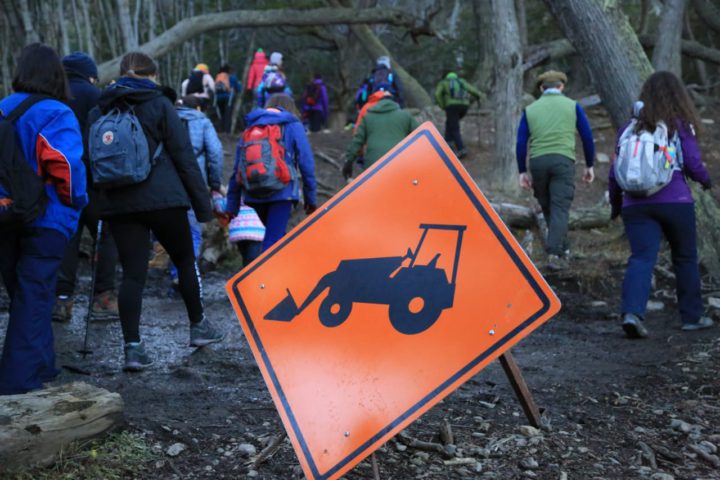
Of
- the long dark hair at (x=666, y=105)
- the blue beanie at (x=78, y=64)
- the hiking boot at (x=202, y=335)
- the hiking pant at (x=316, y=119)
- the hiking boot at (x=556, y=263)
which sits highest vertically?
the blue beanie at (x=78, y=64)

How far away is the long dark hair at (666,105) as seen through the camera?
6270 mm

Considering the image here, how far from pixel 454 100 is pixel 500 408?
1132 centimetres

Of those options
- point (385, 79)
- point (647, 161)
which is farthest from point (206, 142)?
point (385, 79)

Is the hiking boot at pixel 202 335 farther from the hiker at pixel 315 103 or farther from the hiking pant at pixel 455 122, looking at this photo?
the hiker at pixel 315 103

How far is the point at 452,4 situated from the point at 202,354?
29537mm

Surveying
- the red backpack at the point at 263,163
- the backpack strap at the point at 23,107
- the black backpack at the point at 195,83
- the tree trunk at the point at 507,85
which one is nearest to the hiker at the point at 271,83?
the black backpack at the point at 195,83

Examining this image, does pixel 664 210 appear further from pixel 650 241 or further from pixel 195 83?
pixel 195 83

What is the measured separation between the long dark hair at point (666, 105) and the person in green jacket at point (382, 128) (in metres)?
3.54

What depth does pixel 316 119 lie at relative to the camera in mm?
21188

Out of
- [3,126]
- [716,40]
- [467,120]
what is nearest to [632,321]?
[3,126]

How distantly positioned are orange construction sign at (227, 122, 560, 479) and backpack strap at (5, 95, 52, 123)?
5.65ft

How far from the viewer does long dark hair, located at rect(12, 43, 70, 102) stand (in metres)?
4.67

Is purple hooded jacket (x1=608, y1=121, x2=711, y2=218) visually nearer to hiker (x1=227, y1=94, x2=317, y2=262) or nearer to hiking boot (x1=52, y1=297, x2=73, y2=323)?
hiker (x1=227, y1=94, x2=317, y2=262)

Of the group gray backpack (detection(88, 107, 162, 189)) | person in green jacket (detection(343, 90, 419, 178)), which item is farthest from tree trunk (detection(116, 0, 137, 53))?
gray backpack (detection(88, 107, 162, 189))
